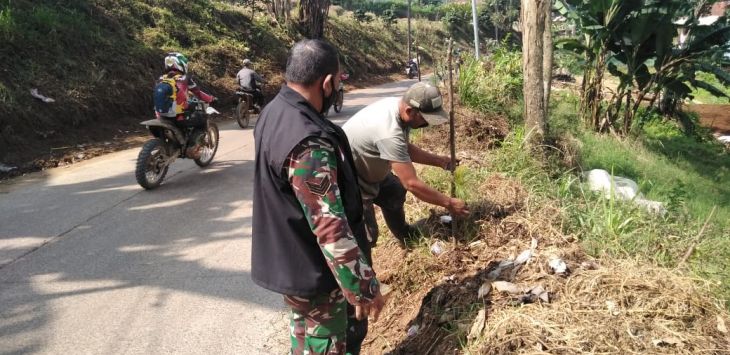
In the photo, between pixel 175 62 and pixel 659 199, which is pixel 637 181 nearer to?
pixel 659 199

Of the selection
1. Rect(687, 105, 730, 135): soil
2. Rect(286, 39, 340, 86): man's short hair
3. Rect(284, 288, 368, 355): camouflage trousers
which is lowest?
Rect(687, 105, 730, 135): soil

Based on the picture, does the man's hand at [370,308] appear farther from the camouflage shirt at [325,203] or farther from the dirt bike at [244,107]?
the dirt bike at [244,107]

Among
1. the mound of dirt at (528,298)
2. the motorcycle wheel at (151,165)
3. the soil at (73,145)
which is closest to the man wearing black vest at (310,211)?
the mound of dirt at (528,298)

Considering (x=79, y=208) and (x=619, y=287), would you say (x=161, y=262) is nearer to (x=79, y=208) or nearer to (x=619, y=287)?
(x=79, y=208)

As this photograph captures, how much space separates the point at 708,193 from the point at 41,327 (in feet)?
29.1

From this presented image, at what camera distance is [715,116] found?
58.5 ft

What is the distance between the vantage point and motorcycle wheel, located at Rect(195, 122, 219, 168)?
7445mm

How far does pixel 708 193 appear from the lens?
7895 millimetres

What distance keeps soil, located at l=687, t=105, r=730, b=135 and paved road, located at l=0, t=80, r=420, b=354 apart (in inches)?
653

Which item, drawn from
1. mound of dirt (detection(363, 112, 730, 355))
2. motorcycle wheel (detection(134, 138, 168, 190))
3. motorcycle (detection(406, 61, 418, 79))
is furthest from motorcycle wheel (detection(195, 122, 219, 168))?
motorcycle (detection(406, 61, 418, 79))

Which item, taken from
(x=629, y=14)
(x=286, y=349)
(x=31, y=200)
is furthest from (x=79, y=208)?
(x=629, y=14)

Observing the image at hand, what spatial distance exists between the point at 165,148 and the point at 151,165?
0.34 metres

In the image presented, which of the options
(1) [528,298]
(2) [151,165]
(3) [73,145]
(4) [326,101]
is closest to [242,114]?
(3) [73,145]

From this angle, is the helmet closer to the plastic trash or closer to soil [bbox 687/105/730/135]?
the plastic trash
